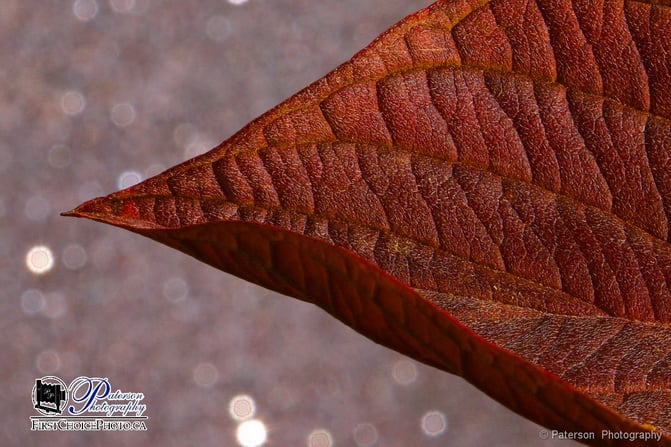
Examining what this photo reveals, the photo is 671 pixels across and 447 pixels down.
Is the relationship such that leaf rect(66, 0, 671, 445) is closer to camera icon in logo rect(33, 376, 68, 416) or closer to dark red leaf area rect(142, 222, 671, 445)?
dark red leaf area rect(142, 222, 671, 445)

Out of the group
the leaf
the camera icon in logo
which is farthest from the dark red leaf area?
the camera icon in logo

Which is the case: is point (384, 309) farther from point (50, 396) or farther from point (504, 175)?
point (50, 396)

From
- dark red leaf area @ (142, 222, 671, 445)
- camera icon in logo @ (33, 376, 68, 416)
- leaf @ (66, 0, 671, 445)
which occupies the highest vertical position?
camera icon in logo @ (33, 376, 68, 416)

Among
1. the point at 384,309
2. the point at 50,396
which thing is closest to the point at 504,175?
the point at 384,309

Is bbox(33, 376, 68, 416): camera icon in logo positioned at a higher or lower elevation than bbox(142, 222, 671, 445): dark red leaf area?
higher

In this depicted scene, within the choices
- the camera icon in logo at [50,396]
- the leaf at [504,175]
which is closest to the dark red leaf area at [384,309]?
the leaf at [504,175]
